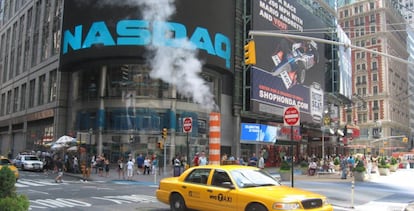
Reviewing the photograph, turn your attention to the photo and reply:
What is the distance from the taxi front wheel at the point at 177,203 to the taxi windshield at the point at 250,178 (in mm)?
1666

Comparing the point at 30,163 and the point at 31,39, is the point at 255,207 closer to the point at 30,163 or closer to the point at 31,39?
the point at 30,163

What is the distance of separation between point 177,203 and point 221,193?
1633 mm

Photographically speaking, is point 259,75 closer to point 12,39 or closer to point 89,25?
point 89,25

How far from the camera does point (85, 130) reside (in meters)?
36.5

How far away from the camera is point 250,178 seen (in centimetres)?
980

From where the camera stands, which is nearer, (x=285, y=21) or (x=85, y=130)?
(x=85, y=130)

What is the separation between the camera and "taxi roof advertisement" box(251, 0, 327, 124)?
43.4 metres

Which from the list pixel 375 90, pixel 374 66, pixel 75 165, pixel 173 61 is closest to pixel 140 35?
pixel 173 61

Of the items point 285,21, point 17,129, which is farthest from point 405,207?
point 17,129

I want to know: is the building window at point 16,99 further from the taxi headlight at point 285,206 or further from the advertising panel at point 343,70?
the taxi headlight at point 285,206

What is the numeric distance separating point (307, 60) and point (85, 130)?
2940cm

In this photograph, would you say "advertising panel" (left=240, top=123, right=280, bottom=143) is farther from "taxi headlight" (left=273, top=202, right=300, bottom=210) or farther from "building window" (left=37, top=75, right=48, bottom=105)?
"taxi headlight" (left=273, top=202, right=300, bottom=210)

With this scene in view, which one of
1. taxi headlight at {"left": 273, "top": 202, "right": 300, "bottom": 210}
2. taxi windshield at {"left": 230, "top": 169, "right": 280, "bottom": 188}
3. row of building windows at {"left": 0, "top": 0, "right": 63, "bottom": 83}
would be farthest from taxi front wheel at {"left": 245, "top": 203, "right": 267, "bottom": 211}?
row of building windows at {"left": 0, "top": 0, "right": 63, "bottom": 83}

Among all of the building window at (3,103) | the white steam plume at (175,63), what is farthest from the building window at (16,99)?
the white steam plume at (175,63)
